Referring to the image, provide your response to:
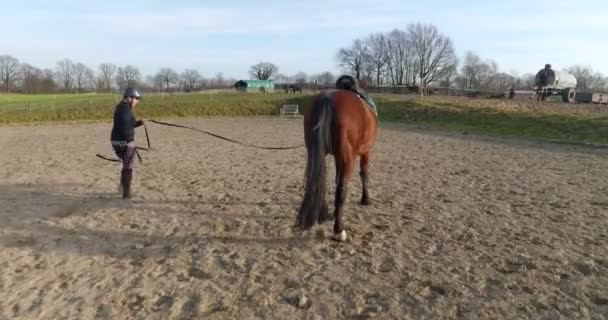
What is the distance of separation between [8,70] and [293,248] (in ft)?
381

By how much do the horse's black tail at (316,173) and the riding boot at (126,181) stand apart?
Result: 365 centimetres

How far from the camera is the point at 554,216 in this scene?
5.66 m

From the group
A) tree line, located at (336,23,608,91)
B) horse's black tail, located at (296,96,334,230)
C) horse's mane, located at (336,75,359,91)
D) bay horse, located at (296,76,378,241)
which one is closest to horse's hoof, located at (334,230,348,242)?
bay horse, located at (296,76,378,241)

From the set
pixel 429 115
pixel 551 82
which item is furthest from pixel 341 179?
pixel 551 82

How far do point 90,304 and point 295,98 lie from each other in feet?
111

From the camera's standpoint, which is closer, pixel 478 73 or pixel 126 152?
pixel 126 152

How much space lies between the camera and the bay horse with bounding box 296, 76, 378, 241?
14.6 feet

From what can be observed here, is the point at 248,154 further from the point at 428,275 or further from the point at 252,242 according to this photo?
the point at 428,275

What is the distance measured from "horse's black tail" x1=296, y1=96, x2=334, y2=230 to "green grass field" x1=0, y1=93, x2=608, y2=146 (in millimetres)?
13442

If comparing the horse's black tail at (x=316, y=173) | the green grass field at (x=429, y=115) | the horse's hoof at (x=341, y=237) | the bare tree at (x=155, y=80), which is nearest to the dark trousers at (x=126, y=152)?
the horse's black tail at (x=316, y=173)

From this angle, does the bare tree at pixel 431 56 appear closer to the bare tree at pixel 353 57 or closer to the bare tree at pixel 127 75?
the bare tree at pixel 353 57

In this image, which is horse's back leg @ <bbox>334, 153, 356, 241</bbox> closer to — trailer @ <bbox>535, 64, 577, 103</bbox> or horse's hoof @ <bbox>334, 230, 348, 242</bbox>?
horse's hoof @ <bbox>334, 230, 348, 242</bbox>

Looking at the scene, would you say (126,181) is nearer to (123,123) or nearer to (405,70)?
(123,123)

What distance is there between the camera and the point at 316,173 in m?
4.43
